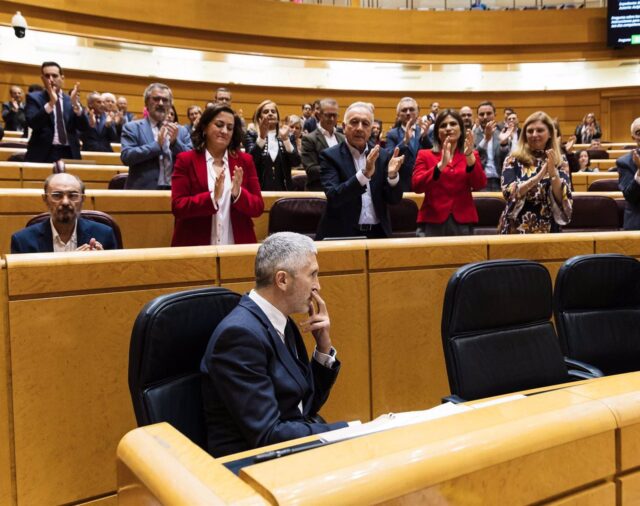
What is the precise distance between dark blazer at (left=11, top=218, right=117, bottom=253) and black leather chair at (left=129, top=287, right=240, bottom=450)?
0.91 meters

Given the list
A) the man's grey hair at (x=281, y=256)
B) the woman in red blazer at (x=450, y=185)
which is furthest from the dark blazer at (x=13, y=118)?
the man's grey hair at (x=281, y=256)

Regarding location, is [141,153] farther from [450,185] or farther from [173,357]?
[173,357]

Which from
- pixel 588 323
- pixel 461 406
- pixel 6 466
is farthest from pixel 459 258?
pixel 6 466

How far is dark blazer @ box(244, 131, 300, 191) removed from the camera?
318cm

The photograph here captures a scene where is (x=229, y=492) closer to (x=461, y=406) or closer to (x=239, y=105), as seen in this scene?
(x=461, y=406)

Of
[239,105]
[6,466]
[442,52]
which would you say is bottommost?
[6,466]

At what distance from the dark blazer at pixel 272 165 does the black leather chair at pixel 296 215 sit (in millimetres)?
616

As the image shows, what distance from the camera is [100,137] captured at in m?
4.96

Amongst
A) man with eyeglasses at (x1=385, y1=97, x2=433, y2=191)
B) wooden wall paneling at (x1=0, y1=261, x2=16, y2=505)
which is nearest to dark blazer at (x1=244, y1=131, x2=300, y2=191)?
man with eyeglasses at (x1=385, y1=97, x2=433, y2=191)

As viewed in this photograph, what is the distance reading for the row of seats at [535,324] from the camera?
142cm

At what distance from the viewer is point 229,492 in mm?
523

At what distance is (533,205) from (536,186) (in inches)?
2.8

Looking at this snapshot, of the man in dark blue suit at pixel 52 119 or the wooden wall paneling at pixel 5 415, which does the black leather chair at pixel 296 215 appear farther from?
the man in dark blue suit at pixel 52 119

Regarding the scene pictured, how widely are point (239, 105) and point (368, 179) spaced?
246 inches
